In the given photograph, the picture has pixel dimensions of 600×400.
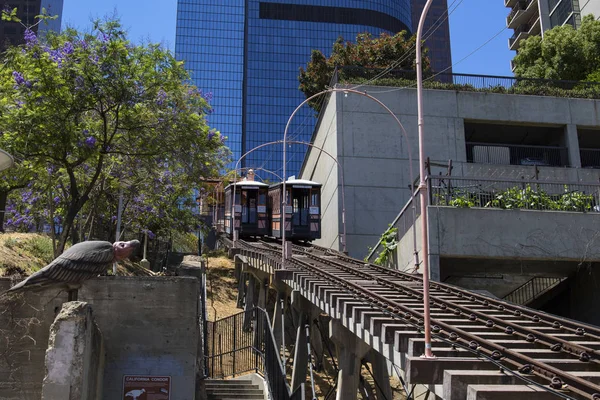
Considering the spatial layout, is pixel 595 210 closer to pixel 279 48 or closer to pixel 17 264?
pixel 17 264

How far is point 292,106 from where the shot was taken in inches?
4336

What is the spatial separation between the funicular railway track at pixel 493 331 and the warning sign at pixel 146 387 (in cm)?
367

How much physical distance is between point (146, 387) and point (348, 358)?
4.11 m

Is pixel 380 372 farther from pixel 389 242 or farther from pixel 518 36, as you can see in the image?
pixel 518 36

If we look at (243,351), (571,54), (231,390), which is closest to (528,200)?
(243,351)

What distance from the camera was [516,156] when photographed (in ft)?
102

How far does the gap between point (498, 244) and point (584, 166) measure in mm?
16288

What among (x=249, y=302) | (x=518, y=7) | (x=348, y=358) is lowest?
(x=348, y=358)

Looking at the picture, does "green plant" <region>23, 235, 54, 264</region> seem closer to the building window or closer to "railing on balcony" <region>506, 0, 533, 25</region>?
the building window

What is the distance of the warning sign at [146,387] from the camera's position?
39.1 feet

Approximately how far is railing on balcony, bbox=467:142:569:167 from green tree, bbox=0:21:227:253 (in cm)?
1744

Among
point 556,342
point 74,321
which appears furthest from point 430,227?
point 74,321

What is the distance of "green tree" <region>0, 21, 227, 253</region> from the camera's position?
14.5 meters

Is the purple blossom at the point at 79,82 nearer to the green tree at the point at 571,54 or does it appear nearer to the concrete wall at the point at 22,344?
the concrete wall at the point at 22,344
